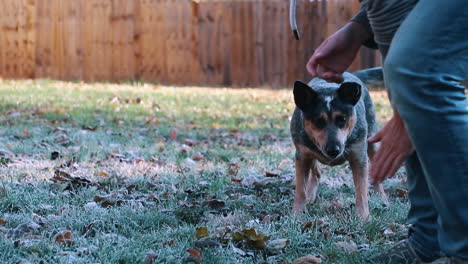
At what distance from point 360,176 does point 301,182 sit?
416mm

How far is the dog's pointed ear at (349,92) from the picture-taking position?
4375mm

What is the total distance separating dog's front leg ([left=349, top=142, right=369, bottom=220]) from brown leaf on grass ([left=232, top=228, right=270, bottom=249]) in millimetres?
1167

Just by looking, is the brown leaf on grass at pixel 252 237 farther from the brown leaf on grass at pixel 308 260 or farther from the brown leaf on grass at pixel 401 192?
the brown leaf on grass at pixel 401 192

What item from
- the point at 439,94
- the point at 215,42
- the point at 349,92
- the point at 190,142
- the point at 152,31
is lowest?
the point at 190,142

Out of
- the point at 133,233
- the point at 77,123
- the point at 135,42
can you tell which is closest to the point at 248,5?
the point at 135,42

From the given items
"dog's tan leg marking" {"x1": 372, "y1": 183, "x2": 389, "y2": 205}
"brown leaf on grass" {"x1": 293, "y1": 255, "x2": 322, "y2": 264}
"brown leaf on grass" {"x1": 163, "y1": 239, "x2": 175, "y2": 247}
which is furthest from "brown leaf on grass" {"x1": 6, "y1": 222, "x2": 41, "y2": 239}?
"dog's tan leg marking" {"x1": 372, "y1": 183, "x2": 389, "y2": 205}

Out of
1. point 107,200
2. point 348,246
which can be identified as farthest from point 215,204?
point 348,246

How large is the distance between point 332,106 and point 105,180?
6.44 ft

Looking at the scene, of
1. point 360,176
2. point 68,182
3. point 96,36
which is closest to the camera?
point 360,176

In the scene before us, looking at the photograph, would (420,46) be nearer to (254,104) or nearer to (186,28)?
(254,104)

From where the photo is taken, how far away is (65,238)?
347 cm

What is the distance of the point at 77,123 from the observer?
9.45 m

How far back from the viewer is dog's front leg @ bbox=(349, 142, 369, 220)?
4.42 metres

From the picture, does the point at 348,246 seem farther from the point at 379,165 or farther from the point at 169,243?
the point at 379,165
